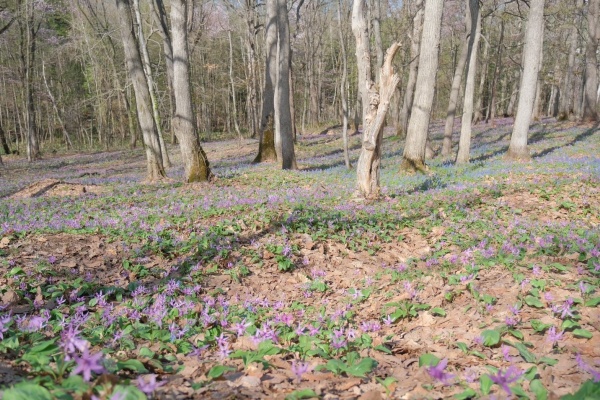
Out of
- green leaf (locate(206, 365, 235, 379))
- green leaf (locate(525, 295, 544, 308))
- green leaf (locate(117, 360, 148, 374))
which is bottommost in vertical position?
green leaf (locate(525, 295, 544, 308))

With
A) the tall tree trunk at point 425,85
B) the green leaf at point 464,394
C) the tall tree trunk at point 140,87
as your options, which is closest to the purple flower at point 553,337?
the green leaf at point 464,394

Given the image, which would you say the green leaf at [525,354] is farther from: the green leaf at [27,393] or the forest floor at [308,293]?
the green leaf at [27,393]

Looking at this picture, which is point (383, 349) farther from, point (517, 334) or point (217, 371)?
point (217, 371)

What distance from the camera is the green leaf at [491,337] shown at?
3.31 meters

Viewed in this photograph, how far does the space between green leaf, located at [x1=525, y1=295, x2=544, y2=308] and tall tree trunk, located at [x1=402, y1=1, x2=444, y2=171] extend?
9408 mm

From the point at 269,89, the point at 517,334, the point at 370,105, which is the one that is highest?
the point at 269,89

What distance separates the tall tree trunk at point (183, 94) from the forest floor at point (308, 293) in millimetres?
1880

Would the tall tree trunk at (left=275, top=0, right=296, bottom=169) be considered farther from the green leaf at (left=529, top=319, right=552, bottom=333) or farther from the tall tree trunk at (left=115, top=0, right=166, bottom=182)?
the green leaf at (left=529, top=319, right=552, bottom=333)

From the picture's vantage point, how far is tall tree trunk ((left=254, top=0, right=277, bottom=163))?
17516 millimetres

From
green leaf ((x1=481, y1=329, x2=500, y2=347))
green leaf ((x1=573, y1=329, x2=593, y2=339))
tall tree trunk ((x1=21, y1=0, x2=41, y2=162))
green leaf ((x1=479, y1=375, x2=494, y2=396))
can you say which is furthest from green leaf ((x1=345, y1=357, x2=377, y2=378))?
tall tree trunk ((x1=21, y1=0, x2=41, y2=162))

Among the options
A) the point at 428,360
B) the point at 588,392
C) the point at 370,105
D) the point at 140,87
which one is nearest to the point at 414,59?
the point at 370,105

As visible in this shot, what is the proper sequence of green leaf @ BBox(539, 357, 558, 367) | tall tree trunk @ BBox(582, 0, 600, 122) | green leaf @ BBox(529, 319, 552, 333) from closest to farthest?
green leaf @ BBox(539, 357, 558, 367)
green leaf @ BBox(529, 319, 552, 333)
tall tree trunk @ BBox(582, 0, 600, 122)

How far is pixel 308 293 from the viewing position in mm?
5160

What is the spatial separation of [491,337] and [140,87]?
Result: 13924 millimetres
